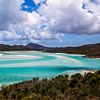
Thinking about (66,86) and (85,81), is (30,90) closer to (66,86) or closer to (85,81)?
(66,86)

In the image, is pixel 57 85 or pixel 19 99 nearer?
pixel 19 99

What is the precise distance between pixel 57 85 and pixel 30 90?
7.78 feet

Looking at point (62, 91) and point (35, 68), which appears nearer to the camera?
point (62, 91)

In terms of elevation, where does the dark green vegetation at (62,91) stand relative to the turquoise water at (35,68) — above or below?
above

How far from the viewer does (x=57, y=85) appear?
2081cm

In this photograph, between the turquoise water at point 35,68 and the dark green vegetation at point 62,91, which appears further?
the turquoise water at point 35,68

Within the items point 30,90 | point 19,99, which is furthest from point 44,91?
point 19,99

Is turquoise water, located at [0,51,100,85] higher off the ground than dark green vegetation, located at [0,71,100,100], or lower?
lower

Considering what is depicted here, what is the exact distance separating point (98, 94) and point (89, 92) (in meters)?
0.90

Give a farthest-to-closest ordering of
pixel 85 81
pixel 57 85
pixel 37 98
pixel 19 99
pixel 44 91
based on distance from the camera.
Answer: pixel 85 81, pixel 57 85, pixel 44 91, pixel 19 99, pixel 37 98

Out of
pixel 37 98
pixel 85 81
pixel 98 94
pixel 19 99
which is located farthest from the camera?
pixel 85 81

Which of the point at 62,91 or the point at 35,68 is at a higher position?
the point at 62,91

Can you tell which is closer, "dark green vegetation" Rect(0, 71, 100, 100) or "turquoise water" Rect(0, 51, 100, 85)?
"dark green vegetation" Rect(0, 71, 100, 100)

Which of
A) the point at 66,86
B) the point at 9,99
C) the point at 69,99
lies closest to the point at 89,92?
the point at 66,86
